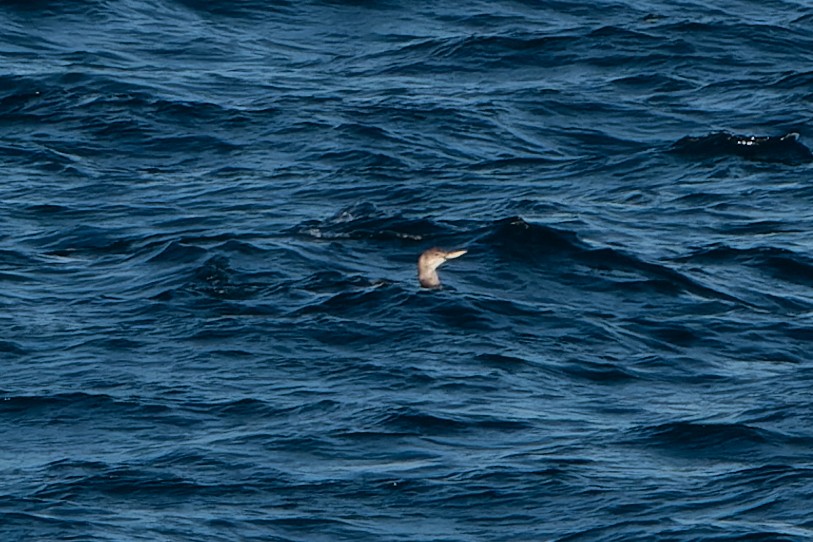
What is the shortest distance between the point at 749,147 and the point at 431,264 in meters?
6.82

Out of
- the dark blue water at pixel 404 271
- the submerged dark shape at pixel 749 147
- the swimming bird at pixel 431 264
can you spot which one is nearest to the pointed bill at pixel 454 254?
the swimming bird at pixel 431 264

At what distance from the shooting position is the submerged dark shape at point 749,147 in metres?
27.0

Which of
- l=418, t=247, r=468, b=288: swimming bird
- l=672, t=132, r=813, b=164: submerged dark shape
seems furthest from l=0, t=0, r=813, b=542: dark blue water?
l=418, t=247, r=468, b=288: swimming bird

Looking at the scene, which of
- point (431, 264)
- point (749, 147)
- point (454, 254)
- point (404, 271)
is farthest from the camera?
point (749, 147)

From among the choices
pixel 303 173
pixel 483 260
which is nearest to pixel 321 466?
pixel 483 260

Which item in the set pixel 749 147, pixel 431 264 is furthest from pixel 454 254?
pixel 749 147

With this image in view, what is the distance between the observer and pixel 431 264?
72.6 feet

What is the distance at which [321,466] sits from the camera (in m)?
18.2

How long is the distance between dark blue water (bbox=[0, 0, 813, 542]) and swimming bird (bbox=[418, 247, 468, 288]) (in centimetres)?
34

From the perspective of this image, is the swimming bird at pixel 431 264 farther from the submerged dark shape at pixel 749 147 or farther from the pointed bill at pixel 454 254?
the submerged dark shape at pixel 749 147

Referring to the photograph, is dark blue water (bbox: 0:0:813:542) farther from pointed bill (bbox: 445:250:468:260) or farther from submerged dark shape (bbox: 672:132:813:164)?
pointed bill (bbox: 445:250:468:260)

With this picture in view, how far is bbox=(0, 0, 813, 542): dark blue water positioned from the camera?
699 inches

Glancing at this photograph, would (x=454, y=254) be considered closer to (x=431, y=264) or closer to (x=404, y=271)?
(x=431, y=264)

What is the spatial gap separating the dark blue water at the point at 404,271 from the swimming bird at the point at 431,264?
34 cm
